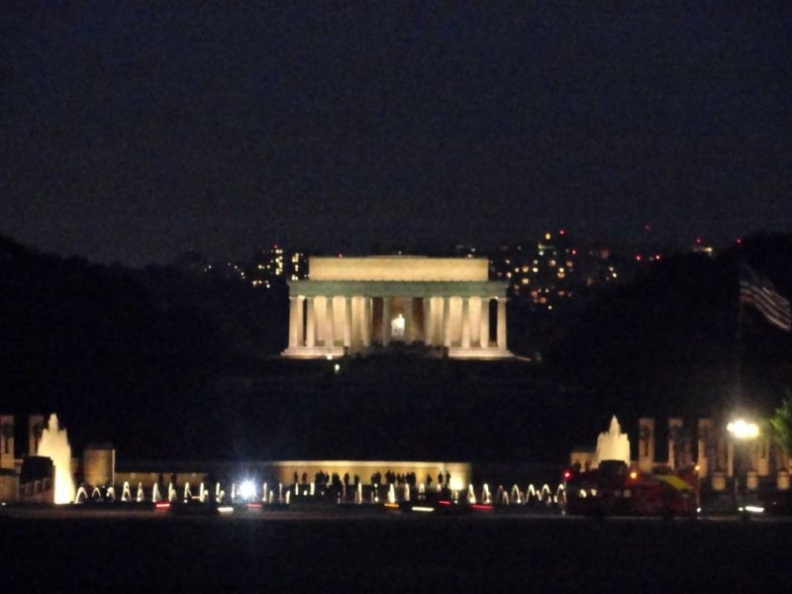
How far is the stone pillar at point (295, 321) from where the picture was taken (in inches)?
6156

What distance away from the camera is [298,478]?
86.3m

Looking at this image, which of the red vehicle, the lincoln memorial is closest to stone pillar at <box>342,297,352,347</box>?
the lincoln memorial

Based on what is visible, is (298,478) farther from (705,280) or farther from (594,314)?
(594,314)

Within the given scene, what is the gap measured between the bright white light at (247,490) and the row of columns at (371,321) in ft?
→ 251

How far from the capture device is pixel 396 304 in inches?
6324

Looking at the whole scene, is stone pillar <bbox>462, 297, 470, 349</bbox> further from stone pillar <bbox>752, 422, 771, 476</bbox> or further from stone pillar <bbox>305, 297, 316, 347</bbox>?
stone pillar <bbox>752, 422, 771, 476</bbox>

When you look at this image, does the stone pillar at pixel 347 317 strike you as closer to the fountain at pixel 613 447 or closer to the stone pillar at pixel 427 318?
the stone pillar at pixel 427 318

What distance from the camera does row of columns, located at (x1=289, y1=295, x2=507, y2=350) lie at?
15625 centimetres

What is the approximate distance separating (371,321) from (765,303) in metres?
89.8

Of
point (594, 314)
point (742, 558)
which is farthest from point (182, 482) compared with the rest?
point (594, 314)

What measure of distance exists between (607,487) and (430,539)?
1276 centimetres

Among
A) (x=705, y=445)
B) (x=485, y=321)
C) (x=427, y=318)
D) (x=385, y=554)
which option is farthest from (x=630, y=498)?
(x=427, y=318)

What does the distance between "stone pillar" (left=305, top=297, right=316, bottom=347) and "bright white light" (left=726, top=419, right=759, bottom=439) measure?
7806 cm

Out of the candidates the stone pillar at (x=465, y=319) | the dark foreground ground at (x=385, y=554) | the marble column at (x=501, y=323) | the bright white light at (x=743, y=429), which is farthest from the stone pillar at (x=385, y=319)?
the dark foreground ground at (x=385, y=554)
